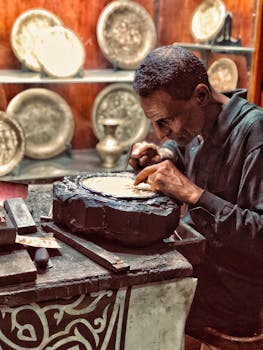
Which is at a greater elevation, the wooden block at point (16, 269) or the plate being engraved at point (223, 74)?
the plate being engraved at point (223, 74)

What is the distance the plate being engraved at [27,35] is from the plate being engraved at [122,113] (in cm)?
55

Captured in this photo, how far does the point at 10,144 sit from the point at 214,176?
1.83 metres

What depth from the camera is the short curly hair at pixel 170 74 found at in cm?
158

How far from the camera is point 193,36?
144 inches

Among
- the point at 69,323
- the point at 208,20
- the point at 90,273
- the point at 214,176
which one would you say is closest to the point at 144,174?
the point at 214,176

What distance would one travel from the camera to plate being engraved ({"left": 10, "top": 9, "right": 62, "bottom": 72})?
3.30 m

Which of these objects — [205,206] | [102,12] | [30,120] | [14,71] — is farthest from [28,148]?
[205,206]

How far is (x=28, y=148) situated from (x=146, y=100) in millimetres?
2005

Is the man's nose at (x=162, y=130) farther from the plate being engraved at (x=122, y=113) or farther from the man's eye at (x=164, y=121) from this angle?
the plate being engraved at (x=122, y=113)

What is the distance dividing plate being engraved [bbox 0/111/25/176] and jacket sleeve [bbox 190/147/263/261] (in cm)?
187

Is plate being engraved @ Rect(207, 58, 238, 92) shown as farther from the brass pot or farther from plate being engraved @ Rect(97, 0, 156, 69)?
the brass pot

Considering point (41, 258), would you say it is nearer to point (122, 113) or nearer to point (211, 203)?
point (211, 203)

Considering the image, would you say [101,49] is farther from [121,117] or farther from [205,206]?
[205,206]

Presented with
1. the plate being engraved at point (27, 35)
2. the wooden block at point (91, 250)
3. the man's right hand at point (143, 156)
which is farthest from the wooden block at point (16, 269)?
the plate being engraved at point (27, 35)
